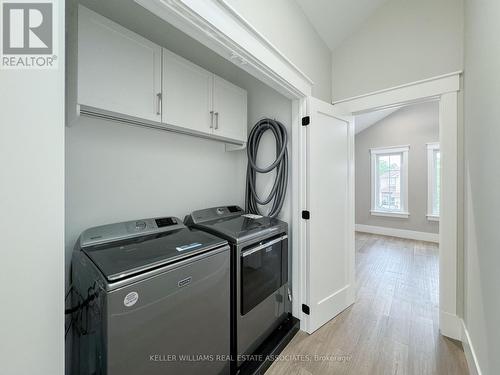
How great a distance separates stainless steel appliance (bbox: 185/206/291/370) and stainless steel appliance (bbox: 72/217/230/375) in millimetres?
99

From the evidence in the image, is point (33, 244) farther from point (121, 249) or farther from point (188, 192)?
point (188, 192)

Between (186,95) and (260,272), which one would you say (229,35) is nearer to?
(186,95)

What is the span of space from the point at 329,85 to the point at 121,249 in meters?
2.41

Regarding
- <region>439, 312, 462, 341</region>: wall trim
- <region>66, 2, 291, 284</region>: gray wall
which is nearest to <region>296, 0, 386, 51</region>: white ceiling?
<region>66, 2, 291, 284</region>: gray wall

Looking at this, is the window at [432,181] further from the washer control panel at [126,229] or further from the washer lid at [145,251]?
Result: the washer control panel at [126,229]

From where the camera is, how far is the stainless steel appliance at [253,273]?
1407 millimetres

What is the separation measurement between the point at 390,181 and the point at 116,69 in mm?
5701

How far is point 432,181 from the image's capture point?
4469 mm

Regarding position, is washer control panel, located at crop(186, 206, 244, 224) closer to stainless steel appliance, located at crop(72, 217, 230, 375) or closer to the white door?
stainless steel appliance, located at crop(72, 217, 230, 375)

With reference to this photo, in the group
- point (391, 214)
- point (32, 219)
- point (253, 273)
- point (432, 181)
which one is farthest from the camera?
point (391, 214)

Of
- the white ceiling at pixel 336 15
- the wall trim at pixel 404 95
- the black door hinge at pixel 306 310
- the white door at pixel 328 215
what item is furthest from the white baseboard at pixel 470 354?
the white ceiling at pixel 336 15

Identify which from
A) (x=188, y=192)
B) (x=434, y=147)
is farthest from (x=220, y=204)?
(x=434, y=147)

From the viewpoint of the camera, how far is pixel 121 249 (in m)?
1.14

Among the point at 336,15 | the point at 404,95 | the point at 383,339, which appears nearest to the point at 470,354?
the point at 383,339
